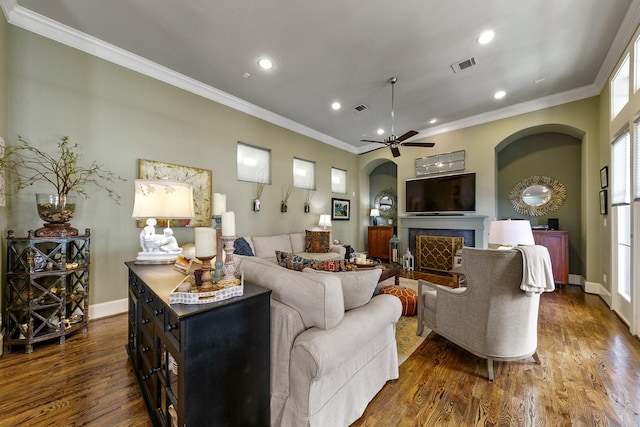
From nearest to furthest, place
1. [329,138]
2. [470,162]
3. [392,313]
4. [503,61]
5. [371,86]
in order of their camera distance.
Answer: [392,313] < [503,61] < [371,86] < [470,162] < [329,138]

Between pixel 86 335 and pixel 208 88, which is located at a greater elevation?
pixel 208 88

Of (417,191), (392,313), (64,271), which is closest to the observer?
(392,313)

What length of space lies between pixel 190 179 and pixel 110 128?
42.8 inches

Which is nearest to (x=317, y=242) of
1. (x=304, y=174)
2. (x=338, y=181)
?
(x=304, y=174)

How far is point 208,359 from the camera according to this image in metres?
1.08

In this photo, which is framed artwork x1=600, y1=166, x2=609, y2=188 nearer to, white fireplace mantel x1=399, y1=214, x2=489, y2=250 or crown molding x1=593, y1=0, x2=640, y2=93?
crown molding x1=593, y1=0, x2=640, y2=93

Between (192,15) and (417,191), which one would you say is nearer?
(192,15)

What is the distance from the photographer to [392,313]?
5.74 feet

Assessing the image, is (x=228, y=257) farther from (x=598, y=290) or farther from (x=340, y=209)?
(x=598, y=290)

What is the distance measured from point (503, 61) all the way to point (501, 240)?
2.53 meters

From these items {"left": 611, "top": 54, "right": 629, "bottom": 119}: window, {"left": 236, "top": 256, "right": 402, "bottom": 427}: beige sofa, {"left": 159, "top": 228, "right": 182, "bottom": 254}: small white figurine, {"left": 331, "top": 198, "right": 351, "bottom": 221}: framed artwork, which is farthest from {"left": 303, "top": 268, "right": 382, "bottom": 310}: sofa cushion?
{"left": 331, "top": 198, "right": 351, "bottom": 221}: framed artwork

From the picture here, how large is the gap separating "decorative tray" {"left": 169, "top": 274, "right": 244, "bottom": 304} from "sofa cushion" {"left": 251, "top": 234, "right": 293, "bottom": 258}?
10.3 feet

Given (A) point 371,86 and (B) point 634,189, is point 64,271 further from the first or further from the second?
(B) point 634,189

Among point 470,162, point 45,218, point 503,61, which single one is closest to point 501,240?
point 503,61
